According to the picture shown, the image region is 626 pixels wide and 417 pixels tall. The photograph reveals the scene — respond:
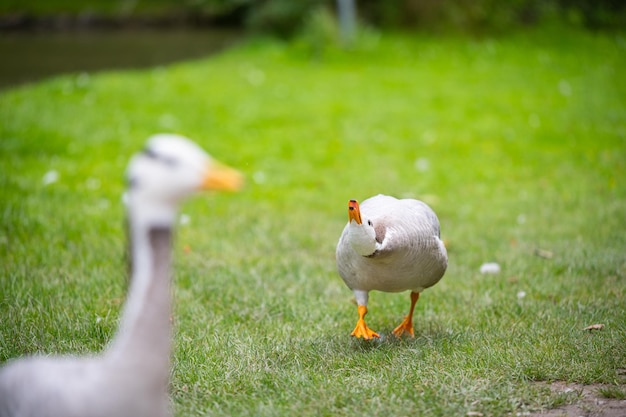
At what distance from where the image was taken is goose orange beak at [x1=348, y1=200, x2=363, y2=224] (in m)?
3.28

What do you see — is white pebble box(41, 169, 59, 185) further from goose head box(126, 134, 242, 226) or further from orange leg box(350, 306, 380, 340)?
goose head box(126, 134, 242, 226)

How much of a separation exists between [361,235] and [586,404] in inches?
48.3

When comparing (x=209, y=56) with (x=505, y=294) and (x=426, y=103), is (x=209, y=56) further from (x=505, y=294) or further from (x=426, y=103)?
(x=505, y=294)

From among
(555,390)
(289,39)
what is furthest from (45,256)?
(289,39)

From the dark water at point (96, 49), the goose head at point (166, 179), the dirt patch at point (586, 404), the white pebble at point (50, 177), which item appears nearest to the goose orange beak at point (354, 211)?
the dirt patch at point (586, 404)

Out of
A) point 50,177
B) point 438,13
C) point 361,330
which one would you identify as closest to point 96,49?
point 438,13

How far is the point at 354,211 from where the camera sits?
329 cm

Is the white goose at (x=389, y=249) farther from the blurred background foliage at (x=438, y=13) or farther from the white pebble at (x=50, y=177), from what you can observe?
the blurred background foliage at (x=438, y=13)

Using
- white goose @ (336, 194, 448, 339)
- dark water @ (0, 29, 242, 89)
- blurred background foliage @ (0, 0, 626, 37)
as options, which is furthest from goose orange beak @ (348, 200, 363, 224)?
blurred background foliage @ (0, 0, 626, 37)

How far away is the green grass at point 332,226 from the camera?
3.43 meters

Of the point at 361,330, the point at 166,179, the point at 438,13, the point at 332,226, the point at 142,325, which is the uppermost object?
the point at 166,179

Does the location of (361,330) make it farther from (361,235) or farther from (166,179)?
(166,179)

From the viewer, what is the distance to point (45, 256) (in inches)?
200

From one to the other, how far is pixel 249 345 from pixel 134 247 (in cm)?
180
